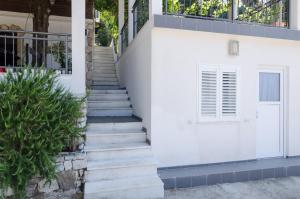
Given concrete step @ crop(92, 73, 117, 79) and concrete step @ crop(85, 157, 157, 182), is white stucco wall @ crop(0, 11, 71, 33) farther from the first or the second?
concrete step @ crop(85, 157, 157, 182)

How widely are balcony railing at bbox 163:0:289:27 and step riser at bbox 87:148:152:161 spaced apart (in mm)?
3039

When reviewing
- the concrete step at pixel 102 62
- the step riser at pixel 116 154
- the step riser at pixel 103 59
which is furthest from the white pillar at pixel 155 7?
the step riser at pixel 103 59

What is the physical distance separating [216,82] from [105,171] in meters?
3.17

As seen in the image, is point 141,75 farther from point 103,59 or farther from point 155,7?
point 103,59

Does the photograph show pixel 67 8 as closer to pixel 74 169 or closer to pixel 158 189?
pixel 74 169

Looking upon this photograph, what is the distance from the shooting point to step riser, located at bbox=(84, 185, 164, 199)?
17.6 ft

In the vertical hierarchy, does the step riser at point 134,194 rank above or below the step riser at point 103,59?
below

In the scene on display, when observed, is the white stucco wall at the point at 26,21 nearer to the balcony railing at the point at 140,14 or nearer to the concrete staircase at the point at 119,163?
the balcony railing at the point at 140,14

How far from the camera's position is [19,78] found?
16.1 feet

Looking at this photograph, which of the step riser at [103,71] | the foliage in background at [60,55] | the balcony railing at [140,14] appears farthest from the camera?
the step riser at [103,71]

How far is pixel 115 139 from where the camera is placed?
6.78m

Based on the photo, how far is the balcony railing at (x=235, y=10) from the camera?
7.06 metres

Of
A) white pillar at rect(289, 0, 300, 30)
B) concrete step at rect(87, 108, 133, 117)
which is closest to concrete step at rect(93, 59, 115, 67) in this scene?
concrete step at rect(87, 108, 133, 117)

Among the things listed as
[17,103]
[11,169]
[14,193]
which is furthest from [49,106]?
[14,193]
